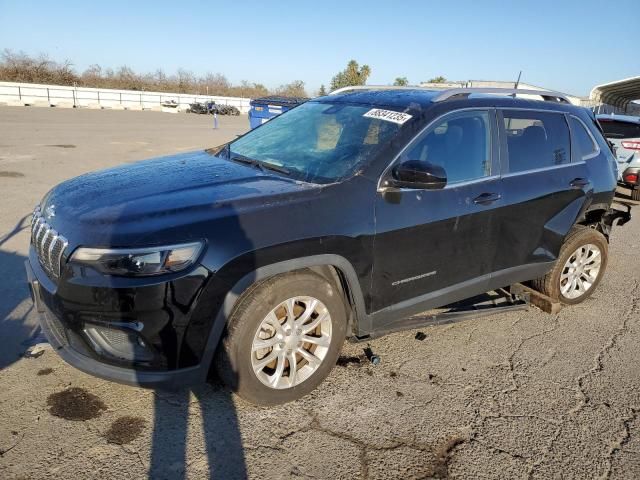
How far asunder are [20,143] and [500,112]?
14.9 meters

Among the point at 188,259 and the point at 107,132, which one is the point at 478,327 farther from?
the point at 107,132

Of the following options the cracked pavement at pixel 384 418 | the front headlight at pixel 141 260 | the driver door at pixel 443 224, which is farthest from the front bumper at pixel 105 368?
the driver door at pixel 443 224

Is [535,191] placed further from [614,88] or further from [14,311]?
[614,88]

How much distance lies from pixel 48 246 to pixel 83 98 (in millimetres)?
46270

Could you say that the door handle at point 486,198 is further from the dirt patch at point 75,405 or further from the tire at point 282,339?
the dirt patch at point 75,405

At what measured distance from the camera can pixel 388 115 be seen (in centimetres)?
352

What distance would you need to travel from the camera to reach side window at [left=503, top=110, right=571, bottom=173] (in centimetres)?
393

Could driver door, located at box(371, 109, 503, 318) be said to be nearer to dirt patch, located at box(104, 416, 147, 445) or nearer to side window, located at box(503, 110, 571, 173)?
side window, located at box(503, 110, 571, 173)

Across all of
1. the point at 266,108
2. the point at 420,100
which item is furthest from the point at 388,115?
the point at 266,108

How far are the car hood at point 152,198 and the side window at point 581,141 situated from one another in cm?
286

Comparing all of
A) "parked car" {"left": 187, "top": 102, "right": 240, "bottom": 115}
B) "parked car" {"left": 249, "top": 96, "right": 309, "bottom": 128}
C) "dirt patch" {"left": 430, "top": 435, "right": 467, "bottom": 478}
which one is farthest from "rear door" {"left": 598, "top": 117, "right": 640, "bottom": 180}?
"parked car" {"left": 187, "top": 102, "right": 240, "bottom": 115}

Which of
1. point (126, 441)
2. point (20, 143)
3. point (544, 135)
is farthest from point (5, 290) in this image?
point (20, 143)

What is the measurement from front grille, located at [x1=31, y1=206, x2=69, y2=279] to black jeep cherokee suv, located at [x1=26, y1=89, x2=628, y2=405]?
2 cm

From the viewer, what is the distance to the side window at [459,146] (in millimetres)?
3457
